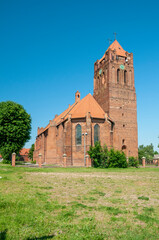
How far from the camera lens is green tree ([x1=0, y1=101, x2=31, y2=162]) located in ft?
110

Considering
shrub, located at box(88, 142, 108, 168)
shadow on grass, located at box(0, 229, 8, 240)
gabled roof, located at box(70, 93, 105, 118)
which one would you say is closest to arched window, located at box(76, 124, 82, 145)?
gabled roof, located at box(70, 93, 105, 118)

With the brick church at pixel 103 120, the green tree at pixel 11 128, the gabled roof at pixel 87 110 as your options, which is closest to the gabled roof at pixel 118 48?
the brick church at pixel 103 120

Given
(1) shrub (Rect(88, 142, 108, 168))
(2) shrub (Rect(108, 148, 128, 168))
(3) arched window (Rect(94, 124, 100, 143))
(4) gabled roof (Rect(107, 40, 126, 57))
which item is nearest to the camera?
(2) shrub (Rect(108, 148, 128, 168))

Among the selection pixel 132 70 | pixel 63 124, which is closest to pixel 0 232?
pixel 63 124

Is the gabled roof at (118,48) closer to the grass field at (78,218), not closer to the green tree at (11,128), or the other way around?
the green tree at (11,128)

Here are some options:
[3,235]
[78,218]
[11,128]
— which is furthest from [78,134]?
[3,235]

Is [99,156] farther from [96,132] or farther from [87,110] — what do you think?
[87,110]

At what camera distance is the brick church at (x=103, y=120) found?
111ft

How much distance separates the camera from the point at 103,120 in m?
35.3

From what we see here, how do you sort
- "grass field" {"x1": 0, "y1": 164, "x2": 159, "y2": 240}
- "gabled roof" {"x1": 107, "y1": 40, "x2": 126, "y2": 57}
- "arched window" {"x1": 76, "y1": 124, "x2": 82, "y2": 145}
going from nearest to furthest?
"grass field" {"x1": 0, "y1": 164, "x2": 159, "y2": 240} < "arched window" {"x1": 76, "y1": 124, "x2": 82, "y2": 145} < "gabled roof" {"x1": 107, "y1": 40, "x2": 126, "y2": 57}

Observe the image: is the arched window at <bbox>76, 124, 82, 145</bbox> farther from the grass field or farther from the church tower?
the grass field

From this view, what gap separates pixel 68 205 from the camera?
634 centimetres

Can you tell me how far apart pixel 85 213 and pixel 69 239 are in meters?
1.65

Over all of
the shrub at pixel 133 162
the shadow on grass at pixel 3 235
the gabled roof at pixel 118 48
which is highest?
the gabled roof at pixel 118 48
